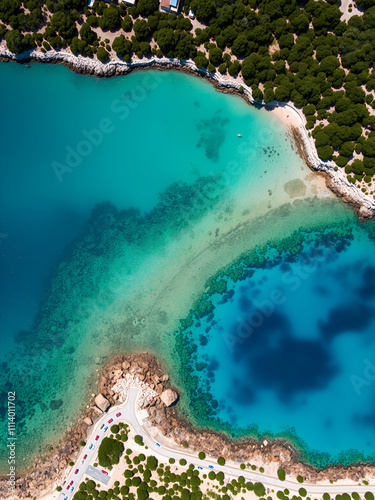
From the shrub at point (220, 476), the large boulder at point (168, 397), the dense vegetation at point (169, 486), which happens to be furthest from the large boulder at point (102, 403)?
the shrub at point (220, 476)

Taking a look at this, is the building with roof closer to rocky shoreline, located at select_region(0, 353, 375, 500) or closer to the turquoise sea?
the turquoise sea

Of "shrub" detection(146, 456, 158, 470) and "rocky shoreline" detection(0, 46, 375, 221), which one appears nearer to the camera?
"shrub" detection(146, 456, 158, 470)

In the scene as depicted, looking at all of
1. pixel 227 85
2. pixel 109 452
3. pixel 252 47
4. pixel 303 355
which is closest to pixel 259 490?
pixel 303 355

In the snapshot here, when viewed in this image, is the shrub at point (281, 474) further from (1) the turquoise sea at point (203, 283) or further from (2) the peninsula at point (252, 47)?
(2) the peninsula at point (252, 47)

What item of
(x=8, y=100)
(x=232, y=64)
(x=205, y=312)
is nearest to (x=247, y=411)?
(x=205, y=312)

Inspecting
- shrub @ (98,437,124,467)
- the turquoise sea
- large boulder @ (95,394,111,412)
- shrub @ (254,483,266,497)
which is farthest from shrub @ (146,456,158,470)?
shrub @ (254,483,266,497)

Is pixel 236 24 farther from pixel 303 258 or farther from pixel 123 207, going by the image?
pixel 303 258

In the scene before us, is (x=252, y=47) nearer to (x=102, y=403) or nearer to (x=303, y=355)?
(x=303, y=355)

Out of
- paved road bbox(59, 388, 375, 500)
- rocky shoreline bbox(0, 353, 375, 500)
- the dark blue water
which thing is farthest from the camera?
the dark blue water
